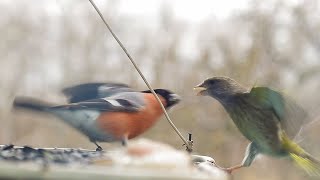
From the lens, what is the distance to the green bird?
2.86 metres

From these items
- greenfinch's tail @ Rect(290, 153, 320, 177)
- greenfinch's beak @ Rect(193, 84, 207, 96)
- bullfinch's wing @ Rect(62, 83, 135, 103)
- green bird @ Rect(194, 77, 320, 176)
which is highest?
bullfinch's wing @ Rect(62, 83, 135, 103)

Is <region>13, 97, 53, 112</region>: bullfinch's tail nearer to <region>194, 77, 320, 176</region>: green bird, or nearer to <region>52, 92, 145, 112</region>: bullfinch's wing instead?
<region>52, 92, 145, 112</region>: bullfinch's wing

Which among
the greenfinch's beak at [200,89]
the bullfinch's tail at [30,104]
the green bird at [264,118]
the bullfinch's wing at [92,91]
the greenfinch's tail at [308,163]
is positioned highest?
the bullfinch's wing at [92,91]

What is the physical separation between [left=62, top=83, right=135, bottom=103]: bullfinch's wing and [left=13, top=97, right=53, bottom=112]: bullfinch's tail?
0.11 meters

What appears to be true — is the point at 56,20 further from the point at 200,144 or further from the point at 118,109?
the point at 118,109

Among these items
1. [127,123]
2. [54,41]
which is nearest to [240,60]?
[54,41]

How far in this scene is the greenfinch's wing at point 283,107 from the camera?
2.82 metres

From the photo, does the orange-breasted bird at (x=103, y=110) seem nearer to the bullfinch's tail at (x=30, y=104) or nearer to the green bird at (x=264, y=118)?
the bullfinch's tail at (x=30, y=104)

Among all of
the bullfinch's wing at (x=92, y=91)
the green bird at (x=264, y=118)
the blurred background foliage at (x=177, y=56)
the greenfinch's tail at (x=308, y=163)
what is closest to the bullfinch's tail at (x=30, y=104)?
the bullfinch's wing at (x=92, y=91)

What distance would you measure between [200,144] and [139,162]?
583 centimetres

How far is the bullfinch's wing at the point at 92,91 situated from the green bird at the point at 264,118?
2.60ft

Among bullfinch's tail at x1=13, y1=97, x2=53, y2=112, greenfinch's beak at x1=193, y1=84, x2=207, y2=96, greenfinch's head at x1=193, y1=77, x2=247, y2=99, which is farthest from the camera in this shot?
greenfinch's beak at x1=193, y1=84, x2=207, y2=96

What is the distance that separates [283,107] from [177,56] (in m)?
3.90

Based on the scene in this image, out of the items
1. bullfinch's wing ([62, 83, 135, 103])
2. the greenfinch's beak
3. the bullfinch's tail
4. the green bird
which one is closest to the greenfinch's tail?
the green bird
